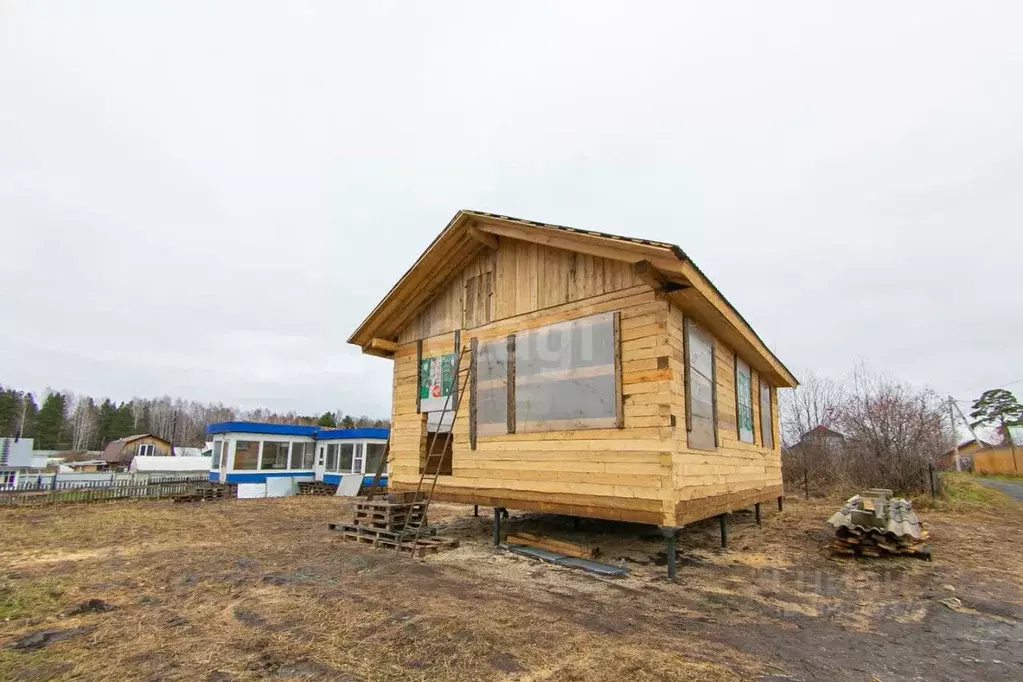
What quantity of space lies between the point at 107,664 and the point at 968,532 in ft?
52.1

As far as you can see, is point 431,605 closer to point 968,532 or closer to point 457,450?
point 457,450

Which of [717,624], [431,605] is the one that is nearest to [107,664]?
[431,605]

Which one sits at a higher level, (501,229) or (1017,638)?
(501,229)

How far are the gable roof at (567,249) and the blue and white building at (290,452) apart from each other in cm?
1527

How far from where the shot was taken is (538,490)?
933 centimetres

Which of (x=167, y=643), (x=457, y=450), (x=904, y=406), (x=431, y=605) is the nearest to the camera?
(x=167, y=643)

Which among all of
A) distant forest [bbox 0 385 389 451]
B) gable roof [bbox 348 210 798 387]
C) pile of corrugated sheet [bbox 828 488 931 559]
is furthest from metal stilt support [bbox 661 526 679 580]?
distant forest [bbox 0 385 389 451]

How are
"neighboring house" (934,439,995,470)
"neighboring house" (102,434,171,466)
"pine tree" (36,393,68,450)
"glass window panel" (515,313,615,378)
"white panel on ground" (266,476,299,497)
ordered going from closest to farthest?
"glass window panel" (515,313,615,378), "neighboring house" (934,439,995,470), "white panel on ground" (266,476,299,497), "neighboring house" (102,434,171,466), "pine tree" (36,393,68,450)

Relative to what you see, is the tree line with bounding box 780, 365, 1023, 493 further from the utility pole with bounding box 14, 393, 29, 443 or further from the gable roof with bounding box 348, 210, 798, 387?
the utility pole with bounding box 14, 393, 29, 443

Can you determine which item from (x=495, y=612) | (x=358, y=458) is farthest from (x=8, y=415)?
(x=495, y=612)

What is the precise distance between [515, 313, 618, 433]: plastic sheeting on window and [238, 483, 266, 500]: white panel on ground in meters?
20.5

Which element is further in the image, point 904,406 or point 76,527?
point 904,406

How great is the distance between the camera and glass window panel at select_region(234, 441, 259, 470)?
2595 centimetres

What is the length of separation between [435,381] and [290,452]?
20.3 meters
